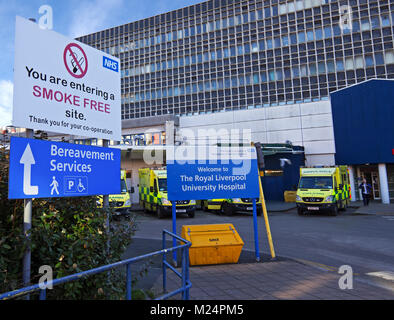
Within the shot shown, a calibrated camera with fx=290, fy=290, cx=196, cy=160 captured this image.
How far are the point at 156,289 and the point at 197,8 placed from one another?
5167cm

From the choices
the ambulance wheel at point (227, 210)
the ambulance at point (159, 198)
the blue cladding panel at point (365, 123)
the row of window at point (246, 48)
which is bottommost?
the ambulance wheel at point (227, 210)

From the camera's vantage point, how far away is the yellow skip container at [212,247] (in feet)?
21.9

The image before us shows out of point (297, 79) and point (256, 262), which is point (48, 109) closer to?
point (256, 262)

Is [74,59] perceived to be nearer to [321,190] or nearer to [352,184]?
[321,190]

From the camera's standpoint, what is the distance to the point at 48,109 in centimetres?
376

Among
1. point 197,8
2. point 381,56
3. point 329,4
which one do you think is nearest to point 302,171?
point 381,56

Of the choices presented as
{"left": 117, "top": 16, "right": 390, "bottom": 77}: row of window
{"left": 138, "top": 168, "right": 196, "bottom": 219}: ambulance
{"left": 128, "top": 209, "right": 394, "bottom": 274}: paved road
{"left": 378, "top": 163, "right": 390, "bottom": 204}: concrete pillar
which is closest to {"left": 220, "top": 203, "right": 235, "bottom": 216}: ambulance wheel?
{"left": 138, "top": 168, "right": 196, "bottom": 219}: ambulance

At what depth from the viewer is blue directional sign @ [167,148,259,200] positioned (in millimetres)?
7305

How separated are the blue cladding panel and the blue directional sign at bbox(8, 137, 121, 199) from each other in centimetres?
2273

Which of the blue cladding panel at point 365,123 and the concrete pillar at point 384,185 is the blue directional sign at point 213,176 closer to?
the concrete pillar at point 384,185

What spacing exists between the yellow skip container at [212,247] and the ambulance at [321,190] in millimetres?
10513

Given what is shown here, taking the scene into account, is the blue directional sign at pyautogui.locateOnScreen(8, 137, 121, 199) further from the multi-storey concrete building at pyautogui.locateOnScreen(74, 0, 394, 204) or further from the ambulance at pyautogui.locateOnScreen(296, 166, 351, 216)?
the multi-storey concrete building at pyautogui.locateOnScreen(74, 0, 394, 204)

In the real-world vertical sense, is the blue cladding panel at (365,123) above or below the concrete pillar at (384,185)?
above

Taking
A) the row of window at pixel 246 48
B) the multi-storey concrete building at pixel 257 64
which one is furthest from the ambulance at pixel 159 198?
the row of window at pixel 246 48
